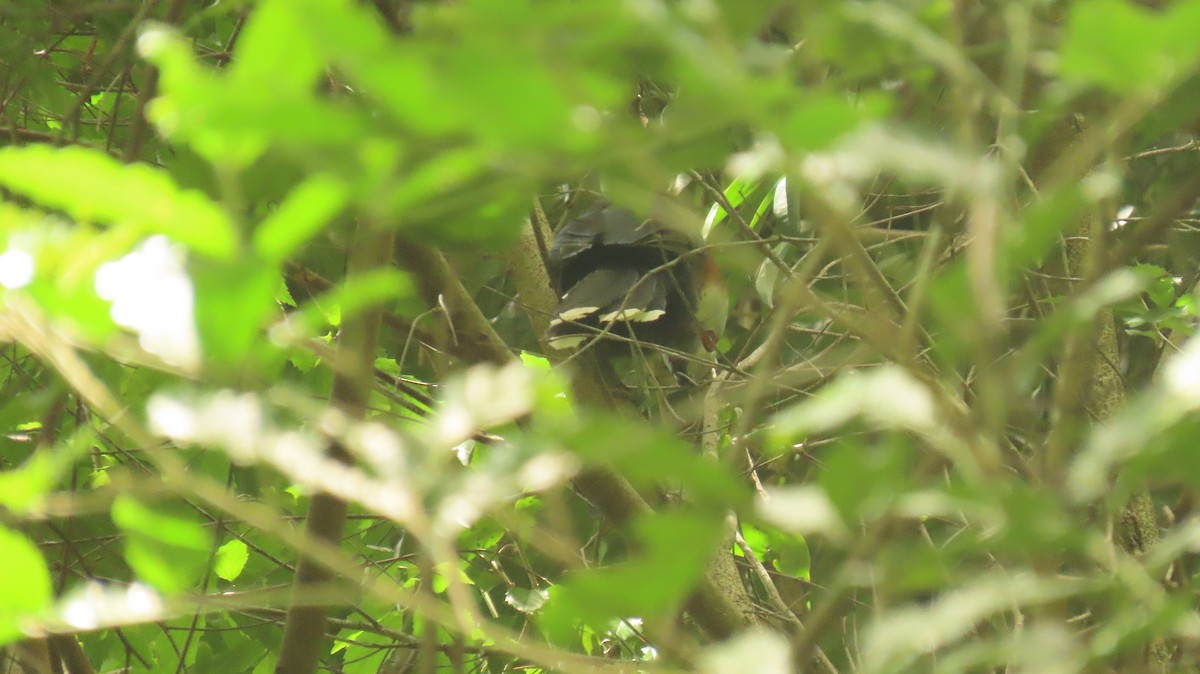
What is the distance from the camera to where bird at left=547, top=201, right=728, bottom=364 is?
2.46 meters

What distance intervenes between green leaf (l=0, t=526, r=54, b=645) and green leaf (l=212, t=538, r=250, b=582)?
4.73 feet

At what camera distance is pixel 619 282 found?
2.80 meters

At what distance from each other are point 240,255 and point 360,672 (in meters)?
1.71

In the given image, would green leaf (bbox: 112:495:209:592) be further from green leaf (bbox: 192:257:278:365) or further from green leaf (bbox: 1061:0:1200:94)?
green leaf (bbox: 1061:0:1200:94)

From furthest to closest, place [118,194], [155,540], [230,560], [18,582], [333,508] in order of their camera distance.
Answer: [230,560] < [333,508] < [155,540] < [18,582] < [118,194]

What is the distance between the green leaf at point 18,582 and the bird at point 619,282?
1.77 m

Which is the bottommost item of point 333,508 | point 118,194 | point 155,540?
point 333,508

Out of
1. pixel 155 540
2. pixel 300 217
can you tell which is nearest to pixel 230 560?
pixel 155 540

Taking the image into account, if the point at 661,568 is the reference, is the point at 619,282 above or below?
below

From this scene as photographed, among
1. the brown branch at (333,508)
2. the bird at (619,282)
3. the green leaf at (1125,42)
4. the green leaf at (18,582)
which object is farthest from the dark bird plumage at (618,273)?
the green leaf at (1125,42)

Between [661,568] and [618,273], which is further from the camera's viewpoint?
[618,273]

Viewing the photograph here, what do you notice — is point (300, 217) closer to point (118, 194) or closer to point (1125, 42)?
point (118, 194)

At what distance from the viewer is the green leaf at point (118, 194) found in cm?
39

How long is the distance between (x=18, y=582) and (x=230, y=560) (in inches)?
58.8
